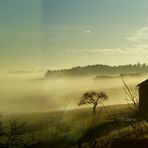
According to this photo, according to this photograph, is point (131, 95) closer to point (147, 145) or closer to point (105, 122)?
point (147, 145)

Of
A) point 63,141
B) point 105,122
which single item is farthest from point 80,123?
point 63,141

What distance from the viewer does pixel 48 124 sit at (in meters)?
8.65

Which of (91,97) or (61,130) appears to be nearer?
(61,130)

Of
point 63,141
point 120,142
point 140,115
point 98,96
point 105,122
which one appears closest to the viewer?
point 140,115

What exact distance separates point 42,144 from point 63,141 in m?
33.8

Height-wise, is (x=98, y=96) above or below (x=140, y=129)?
above

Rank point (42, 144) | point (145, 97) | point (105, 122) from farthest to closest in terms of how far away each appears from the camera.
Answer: point (145, 97), point (105, 122), point (42, 144)

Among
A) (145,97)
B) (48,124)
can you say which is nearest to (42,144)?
(48,124)

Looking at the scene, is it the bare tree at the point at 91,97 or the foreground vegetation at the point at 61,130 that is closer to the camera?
the foreground vegetation at the point at 61,130

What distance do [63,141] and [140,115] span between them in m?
35.3

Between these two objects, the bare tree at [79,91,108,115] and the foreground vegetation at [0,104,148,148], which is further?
the bare tree at [79,91,108,115]

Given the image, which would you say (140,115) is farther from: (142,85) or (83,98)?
(83,98)

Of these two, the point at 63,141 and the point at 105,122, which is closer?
the point at 63,141

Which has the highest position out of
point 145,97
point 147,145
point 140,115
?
point 145,97
